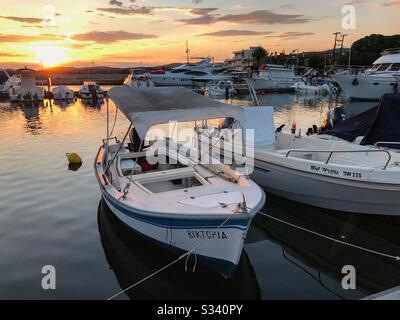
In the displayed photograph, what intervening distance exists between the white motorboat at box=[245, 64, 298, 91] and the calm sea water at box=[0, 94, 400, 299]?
56.6 m

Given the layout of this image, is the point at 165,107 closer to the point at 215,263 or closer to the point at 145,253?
the point at 145,253

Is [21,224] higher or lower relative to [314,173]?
lower

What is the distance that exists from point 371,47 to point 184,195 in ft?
342

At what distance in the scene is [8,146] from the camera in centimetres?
1934

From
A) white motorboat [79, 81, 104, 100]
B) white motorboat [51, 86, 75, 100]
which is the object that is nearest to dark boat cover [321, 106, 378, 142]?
white motorboat [79, 81, 104, 100]

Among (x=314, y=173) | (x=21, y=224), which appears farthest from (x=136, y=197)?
(x=314, y=173)

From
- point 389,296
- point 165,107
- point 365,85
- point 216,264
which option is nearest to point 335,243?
point 216,264

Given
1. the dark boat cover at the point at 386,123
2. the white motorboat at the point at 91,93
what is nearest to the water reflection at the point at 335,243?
the dark boat cover at the point at 386,123

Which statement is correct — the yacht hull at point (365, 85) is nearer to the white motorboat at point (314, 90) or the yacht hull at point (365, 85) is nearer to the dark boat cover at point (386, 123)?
the white motorboat at point (314, 90)

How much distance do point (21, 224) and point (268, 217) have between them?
22.5 feet

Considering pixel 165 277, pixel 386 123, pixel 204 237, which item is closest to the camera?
pixel 204 237

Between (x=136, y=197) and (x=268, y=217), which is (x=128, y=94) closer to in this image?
(x=136, y=197)

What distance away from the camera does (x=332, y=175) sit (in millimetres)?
9328

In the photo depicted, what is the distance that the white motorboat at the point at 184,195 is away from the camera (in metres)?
6.39
